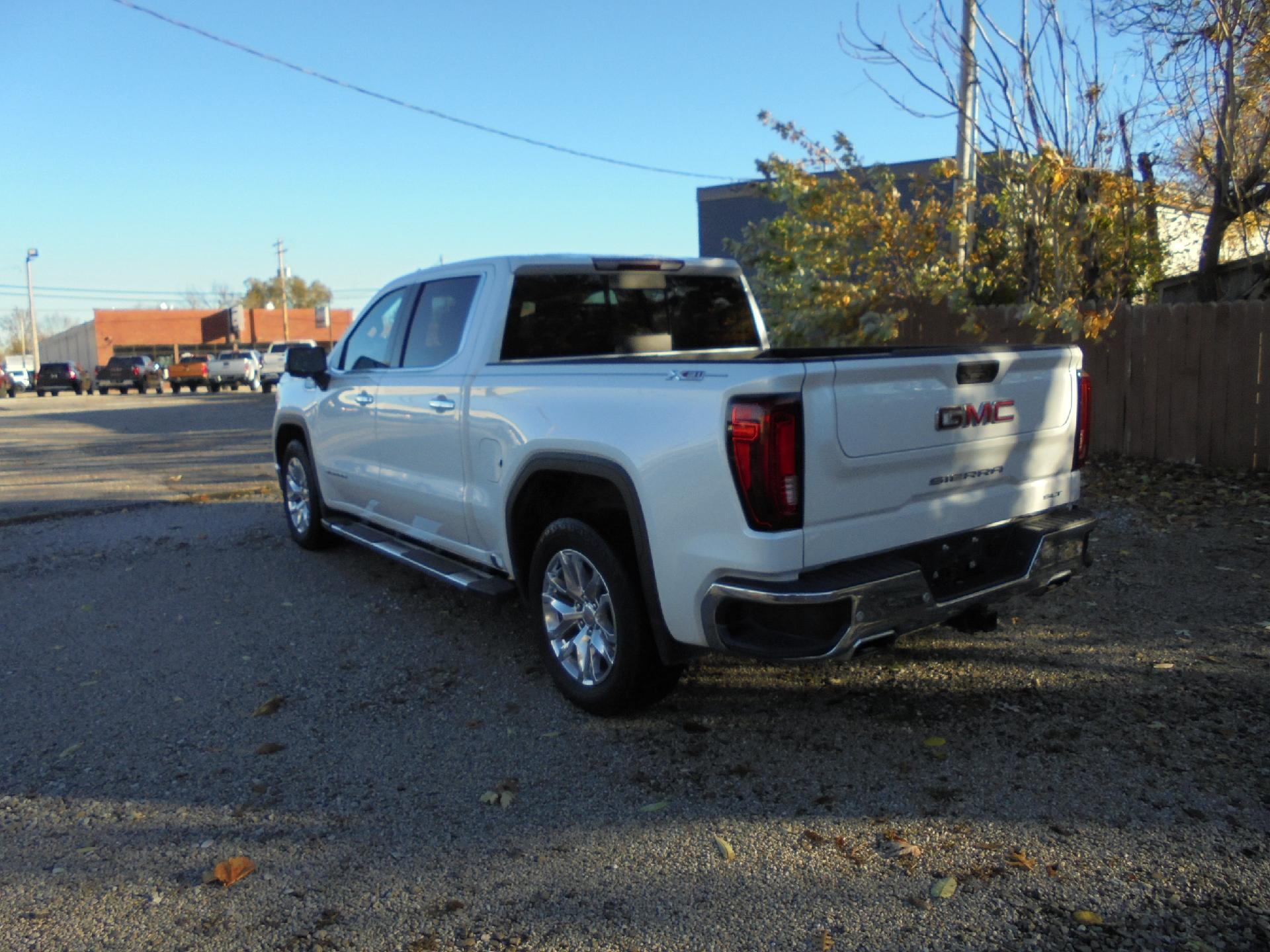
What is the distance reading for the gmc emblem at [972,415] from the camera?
383 cm

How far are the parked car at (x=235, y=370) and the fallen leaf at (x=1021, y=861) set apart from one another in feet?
143

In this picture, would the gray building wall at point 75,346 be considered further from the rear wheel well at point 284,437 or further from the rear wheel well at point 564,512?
the rear wheel well at point 564,512

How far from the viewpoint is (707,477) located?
3.52 m

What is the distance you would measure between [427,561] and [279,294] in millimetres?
101162

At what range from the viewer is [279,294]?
99.2m

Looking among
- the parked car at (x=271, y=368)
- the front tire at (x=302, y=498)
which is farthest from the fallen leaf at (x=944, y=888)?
the parked car at (x=271, y=368)

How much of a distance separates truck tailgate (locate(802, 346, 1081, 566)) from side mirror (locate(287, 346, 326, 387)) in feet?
13.6

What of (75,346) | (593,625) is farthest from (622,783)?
(75,346)

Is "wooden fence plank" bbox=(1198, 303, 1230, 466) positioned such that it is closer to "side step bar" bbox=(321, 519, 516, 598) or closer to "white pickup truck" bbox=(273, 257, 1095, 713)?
"white pickup truck" bbox=(273, 257, 1095, 713)

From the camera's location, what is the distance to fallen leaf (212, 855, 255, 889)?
3.15m

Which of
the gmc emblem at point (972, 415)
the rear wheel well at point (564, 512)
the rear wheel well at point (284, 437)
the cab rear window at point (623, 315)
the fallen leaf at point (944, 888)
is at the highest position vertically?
the cab rear window at point (623, 315)

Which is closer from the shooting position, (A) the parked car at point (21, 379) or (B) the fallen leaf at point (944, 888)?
(B) the fallen leaf at point (944, 888)

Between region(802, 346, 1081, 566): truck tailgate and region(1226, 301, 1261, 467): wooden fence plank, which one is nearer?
region(802, 346, 1081, 566): truck tailgate

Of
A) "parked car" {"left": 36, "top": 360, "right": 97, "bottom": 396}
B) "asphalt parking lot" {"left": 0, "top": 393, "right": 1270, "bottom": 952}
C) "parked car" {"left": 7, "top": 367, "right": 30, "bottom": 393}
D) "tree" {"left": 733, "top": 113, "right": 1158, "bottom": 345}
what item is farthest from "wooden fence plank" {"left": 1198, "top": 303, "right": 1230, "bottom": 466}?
"parked car" {"left": 7, "top": 367, "right": 30, "bottom": 393}
